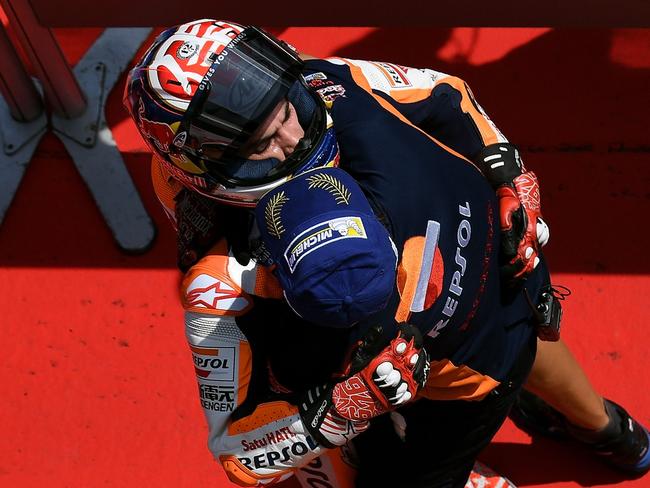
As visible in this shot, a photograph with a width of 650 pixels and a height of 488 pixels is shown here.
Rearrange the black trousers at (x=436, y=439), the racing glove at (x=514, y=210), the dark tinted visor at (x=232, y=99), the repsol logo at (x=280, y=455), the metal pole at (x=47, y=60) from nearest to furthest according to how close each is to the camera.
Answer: the dark tinted visor at (x=232, y=99), the repsol logo at (x=280, y=455), the racing glove at (x=514, y=210), the black trousers at (x=436, y=439), the metal pole at (x=47, y=60)

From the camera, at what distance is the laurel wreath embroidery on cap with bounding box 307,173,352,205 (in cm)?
A: 187

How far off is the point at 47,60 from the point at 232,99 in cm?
241

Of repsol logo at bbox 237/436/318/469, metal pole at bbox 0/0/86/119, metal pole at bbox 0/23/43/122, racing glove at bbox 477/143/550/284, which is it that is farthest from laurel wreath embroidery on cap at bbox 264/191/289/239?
metal pole at bbox 0/23/43/122

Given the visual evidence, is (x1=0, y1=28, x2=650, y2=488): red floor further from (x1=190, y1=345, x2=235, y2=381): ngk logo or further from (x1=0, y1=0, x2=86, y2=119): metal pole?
(x1=190, y1=345, x2=235, y2=381): ngk logo

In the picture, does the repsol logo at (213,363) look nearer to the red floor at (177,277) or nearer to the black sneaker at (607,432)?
the red floor at (177,277)

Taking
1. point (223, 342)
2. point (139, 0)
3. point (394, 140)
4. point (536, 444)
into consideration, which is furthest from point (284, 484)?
point (139, 0)

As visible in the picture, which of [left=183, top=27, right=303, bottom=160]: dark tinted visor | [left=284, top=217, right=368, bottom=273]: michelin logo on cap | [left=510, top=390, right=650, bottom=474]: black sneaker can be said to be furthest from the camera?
[left=510, top=390, right=650, bottom=474]: black sneaker

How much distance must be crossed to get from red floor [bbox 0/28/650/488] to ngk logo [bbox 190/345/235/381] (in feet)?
5.20

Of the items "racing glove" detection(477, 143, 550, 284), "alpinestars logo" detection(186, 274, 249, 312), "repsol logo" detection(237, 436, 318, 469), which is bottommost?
"repsol logo" detection(237, 436, 318, 469)

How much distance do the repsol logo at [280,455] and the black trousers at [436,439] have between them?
1.64ft

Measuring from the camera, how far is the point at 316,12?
4043 mm

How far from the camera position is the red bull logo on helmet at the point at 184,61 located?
2.27 meters

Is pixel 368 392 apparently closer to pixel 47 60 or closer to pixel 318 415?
pixel 318 415

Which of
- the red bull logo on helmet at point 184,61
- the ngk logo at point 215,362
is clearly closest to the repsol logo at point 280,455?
the ngk logo at point 215,362
